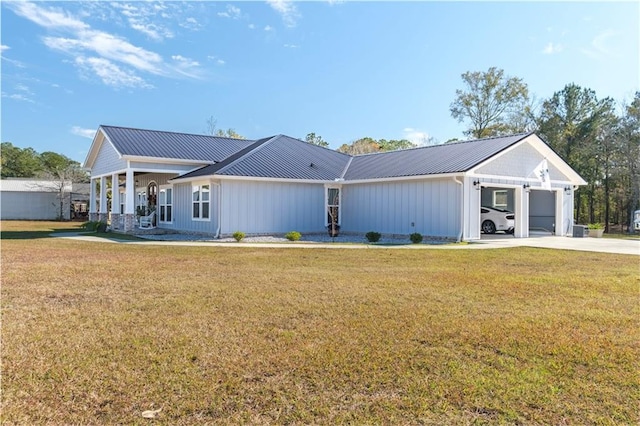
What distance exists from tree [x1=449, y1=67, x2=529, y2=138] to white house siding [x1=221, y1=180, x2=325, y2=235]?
84.5 feet

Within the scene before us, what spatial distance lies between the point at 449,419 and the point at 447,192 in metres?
14.4

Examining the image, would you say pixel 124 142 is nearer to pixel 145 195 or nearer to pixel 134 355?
pixel 145 195

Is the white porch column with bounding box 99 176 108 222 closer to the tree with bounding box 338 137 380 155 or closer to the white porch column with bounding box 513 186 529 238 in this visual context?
the white porch column with bounding box 513 186 529 238

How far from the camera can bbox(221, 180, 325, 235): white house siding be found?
58.5 feet

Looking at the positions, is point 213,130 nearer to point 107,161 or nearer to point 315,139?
point 315,139

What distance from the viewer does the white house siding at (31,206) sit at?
38.3m

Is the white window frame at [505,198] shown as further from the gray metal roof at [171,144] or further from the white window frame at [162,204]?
the white window frame at [162,204]

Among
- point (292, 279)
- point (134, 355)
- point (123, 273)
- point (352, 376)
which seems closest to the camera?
point (352, 376)

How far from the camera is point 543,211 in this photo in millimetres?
22703

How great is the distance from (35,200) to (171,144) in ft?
79.1

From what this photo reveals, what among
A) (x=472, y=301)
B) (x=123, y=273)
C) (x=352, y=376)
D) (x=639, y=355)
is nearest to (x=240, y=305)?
(x=352, y=376)

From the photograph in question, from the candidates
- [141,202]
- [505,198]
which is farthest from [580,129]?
[141,202]

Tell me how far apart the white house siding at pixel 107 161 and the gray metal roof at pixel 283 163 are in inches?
150

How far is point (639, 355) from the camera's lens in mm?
4223
